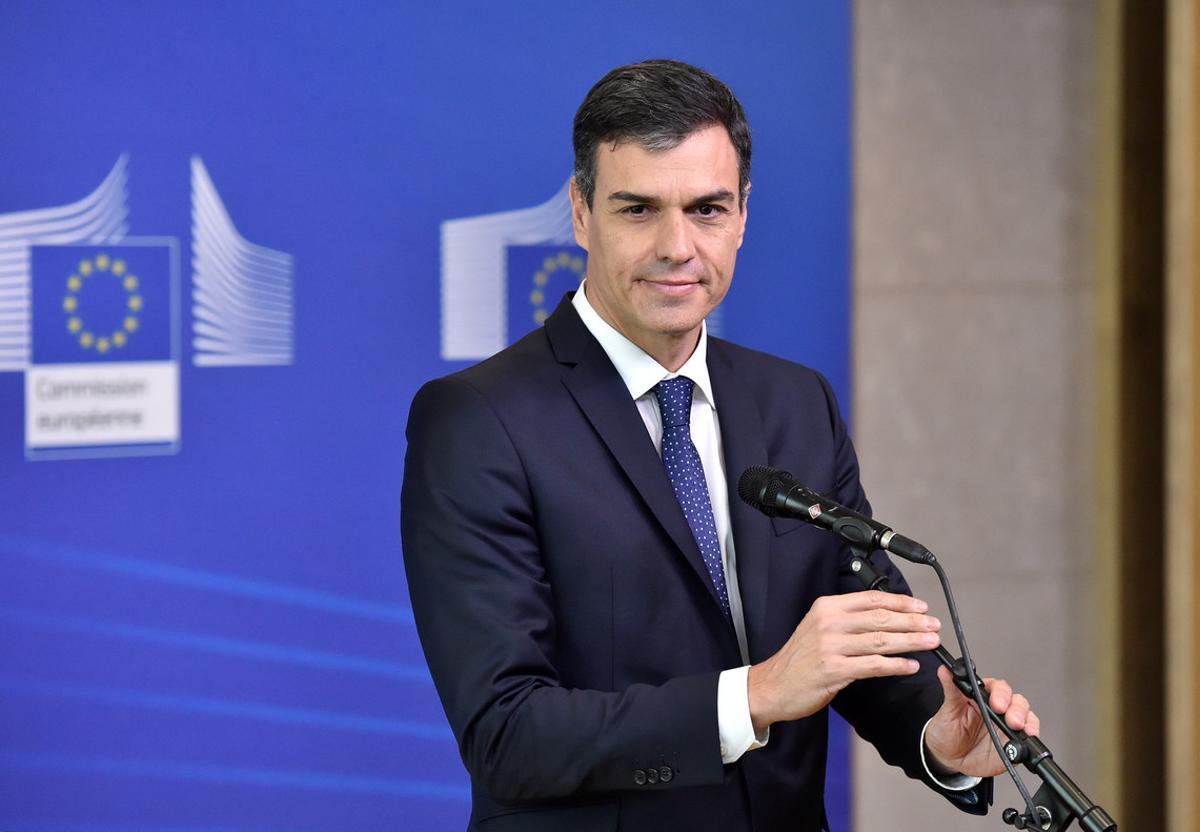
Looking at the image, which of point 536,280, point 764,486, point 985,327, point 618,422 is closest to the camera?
point 764,486

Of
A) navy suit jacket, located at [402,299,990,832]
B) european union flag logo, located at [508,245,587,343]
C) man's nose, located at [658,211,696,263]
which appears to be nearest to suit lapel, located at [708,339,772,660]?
navy suit jacket, located at [402,299,990,832]

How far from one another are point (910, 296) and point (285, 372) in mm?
1584

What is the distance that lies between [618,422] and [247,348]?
3.99ft

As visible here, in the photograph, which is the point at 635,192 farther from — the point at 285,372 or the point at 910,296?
the point at 910,296

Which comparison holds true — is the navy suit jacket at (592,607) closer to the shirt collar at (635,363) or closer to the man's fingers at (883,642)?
the shirt collar at (635,363)

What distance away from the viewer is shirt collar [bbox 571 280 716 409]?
6.61 ft

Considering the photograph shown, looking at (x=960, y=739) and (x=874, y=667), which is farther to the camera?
(x=960, y=739)

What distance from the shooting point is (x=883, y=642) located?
5.20 ft

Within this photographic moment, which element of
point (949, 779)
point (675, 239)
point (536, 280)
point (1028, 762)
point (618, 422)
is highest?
point (536, 280)

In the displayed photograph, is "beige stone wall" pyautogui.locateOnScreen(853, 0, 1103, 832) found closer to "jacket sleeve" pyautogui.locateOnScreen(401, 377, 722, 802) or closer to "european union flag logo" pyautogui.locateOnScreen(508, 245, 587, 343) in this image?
"european union flag logo" pyautogui.locateOnScreen(508, 245, 587, 343)

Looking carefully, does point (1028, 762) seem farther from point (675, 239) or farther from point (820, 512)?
point (675, 239)

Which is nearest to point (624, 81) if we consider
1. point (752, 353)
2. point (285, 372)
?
point (752, 353)

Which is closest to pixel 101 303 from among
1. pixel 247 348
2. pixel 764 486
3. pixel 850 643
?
pixel 247 348

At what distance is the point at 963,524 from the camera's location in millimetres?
3650
